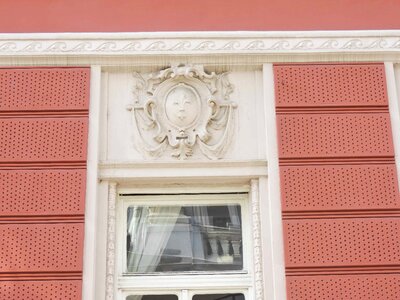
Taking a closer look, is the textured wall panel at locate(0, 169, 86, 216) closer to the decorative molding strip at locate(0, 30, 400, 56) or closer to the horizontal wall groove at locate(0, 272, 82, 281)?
the horizontal wall groove at locate(0, 272, 82, 281)

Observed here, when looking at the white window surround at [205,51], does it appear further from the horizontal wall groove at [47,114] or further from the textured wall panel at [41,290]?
the textured wall panel at [41,290]

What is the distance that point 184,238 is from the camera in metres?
6.68

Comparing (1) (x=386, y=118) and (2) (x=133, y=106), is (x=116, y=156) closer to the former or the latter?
(2) (x=133, y=106)

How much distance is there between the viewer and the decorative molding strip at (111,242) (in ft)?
20.8

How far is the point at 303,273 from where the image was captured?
6238mm

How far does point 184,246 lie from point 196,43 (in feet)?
5.90

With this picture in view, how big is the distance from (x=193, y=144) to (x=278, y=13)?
149cm

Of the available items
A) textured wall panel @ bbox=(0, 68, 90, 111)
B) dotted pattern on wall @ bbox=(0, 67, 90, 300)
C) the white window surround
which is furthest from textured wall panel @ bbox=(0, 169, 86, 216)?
textured wall panel @ bbox=(0, 68, 90, 111)

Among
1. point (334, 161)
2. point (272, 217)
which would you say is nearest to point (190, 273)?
point (272, 217)

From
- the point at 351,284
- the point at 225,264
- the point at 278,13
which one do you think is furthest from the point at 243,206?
the point at 278,13

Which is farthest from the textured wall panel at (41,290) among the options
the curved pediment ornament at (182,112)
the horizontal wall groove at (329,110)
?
the horizontal wall groove at (329,110)

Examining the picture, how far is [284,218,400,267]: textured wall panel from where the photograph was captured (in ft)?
20.6

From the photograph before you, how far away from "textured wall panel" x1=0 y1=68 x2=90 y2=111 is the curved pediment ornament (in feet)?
1.54

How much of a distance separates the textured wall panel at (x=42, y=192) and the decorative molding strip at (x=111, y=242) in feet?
0.85
